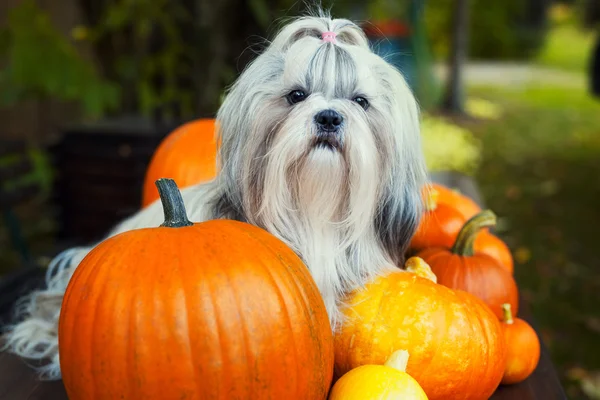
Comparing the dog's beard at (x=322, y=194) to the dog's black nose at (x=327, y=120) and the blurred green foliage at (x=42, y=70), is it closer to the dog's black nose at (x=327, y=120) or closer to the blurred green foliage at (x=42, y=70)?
the dog's black nose at (x=327, y=120)

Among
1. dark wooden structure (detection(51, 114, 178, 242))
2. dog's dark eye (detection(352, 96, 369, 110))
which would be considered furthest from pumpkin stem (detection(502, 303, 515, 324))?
dark wooden structure (detection(51, 114, 178, 242))

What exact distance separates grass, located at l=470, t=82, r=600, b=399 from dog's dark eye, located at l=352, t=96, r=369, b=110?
2.51m

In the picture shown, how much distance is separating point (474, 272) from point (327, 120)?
718 mm

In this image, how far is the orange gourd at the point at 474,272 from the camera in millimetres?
2033

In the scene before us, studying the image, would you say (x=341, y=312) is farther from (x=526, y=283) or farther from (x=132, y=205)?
(x=526, y=283)

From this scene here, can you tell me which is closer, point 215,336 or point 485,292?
point 215,336

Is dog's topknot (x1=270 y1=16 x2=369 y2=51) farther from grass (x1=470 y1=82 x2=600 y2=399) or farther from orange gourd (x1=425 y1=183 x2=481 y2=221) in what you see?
grass (x1=470 y1=82 x2=600 y2=399)

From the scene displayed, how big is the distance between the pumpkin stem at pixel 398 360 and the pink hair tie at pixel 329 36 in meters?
0.85

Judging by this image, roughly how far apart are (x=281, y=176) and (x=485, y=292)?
763 millimetres

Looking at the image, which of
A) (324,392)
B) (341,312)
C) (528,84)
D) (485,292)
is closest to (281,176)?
(341,312)

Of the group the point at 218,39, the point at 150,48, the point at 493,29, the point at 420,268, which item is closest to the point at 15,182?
the point at 150,48

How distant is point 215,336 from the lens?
145cm

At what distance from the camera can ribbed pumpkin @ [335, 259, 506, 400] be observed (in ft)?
5.56

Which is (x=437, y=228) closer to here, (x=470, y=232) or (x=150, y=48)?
(x=470, y=232)
